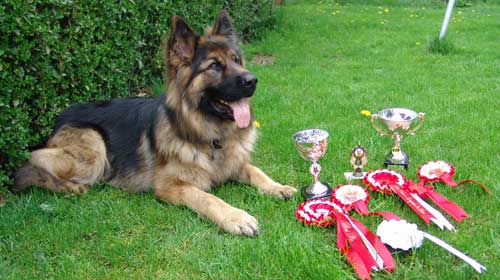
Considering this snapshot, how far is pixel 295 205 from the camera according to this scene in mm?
3602

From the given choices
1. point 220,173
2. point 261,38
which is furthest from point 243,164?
point 261,38

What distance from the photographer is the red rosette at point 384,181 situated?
359 cm

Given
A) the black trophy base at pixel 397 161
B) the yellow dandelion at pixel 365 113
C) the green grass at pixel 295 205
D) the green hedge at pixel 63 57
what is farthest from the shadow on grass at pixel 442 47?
the black trophy base at pixel 397 161

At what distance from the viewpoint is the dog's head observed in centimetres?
361

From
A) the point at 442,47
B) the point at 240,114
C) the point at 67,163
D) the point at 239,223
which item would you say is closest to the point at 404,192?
the point at 239,223

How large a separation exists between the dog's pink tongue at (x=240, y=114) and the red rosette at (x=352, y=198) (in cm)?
86

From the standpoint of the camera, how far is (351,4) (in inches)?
640

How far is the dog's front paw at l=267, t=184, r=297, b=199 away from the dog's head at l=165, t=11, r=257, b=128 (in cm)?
55

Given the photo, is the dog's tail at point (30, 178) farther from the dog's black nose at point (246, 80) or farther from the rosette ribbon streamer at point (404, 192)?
the rosette ribbon streamer at point (404, 192)

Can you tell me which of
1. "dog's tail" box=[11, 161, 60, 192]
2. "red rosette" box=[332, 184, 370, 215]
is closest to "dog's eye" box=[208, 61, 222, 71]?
"red rosette" box=[332, 184, 370, 215]

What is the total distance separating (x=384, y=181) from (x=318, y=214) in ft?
2.30

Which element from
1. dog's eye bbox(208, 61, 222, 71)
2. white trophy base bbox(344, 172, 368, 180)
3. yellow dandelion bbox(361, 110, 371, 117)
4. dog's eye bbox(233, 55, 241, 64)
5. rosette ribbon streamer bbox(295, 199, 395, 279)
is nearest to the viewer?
rosette ribbon streamer bbox(295, 199, 395, 279)

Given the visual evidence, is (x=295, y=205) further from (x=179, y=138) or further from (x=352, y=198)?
(x=179, y=138)

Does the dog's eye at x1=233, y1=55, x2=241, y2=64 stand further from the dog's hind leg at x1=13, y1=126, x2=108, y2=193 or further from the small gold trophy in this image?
the dog's hind leg at x1=13, y1=126, x2=108, y2=193
